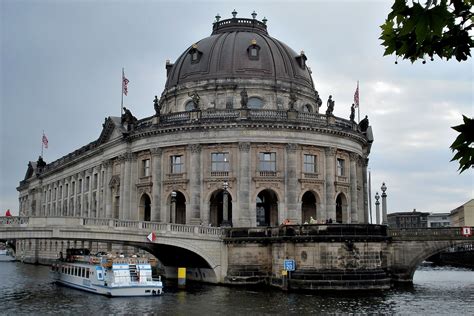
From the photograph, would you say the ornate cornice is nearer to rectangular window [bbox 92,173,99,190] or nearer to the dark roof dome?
the dark roof dome

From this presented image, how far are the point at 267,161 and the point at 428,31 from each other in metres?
53.9

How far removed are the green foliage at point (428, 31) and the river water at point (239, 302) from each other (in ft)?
93.6

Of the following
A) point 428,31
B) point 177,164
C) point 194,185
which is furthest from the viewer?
point 177,164

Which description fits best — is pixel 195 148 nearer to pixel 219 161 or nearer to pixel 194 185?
pixel 219 161

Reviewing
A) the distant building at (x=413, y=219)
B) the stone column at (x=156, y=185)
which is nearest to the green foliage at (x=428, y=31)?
the stone column at (x=156, y=185)

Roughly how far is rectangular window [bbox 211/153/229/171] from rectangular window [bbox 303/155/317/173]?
25.2 ft

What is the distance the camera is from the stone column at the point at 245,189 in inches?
2247

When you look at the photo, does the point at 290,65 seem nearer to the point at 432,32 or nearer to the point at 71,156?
the point at 71,156

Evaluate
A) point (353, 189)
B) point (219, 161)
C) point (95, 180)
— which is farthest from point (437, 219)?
point (219, 161)

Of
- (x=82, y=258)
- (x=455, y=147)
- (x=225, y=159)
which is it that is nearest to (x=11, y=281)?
(x=82, y=258)

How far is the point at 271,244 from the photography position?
4959cm

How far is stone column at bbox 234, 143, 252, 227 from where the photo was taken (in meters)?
57.1

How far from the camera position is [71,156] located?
280ft

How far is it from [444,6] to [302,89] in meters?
63.8
